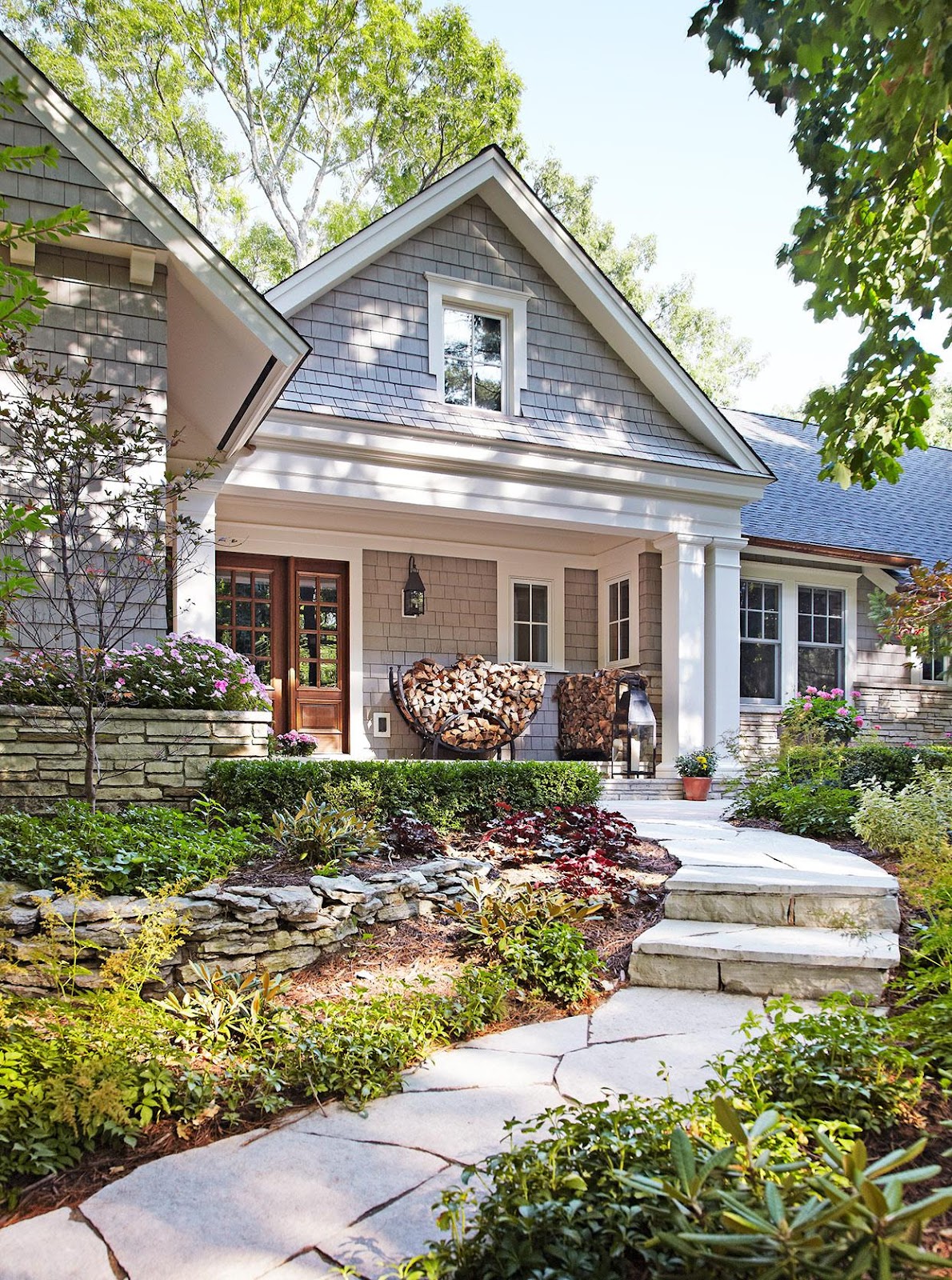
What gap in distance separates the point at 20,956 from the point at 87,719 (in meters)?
1.58

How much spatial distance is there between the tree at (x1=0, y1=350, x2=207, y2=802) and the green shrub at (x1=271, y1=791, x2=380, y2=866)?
1014 mm

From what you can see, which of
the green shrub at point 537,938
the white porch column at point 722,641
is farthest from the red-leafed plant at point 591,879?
the white porch column at point 722,641

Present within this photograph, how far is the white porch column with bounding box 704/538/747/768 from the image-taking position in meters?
10.7

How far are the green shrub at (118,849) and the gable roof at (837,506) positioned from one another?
8366 millimetres

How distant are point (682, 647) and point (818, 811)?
13.5 ft

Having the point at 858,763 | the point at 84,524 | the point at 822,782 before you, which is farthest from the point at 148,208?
the point at 858,763

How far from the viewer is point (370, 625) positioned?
10648 millimetres

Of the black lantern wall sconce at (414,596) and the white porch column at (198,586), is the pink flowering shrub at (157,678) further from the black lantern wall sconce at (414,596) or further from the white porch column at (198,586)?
the black lantern wall sconce at (414,596)

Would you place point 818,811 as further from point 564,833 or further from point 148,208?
point 148,208

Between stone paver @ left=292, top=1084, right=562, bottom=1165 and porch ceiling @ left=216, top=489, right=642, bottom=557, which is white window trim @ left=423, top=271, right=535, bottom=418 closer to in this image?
porch ceiling @ left=216, top=489, right=642, bottom=557

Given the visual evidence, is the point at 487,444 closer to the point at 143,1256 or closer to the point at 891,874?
the point at 891,874

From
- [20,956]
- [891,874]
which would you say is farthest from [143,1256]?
[891,874]

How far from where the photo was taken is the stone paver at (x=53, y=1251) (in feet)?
7.08

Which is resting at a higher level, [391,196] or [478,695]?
[391,196]
